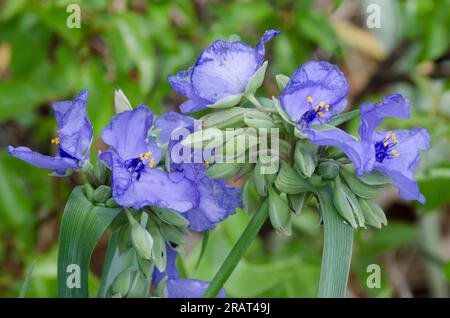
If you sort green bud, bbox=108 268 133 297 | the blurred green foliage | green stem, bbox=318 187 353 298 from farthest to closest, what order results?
the blurred green foliage
green bud, bbox=108 268 133 297
green stem, bbox=318 187 353 298

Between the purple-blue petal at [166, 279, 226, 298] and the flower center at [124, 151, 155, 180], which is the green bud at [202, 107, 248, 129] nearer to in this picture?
the flower center at [124, 151, 155, 180]

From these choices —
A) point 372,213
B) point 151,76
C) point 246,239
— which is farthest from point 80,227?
point 151,76

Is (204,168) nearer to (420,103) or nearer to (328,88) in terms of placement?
(328,88)

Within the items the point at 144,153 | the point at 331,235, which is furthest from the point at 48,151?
the point at 331,235

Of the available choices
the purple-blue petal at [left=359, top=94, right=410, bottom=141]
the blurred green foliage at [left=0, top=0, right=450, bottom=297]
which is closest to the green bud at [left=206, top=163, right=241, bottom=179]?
the purple-blue petal at [left=359, top=94, right=410, bottom=141]

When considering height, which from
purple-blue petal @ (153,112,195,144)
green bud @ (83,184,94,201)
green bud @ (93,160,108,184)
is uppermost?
purple-blue petal @ (153,112,195,144)

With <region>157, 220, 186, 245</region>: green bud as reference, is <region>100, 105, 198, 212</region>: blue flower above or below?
above

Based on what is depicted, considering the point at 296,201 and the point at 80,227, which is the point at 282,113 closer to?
the point at 296,201
